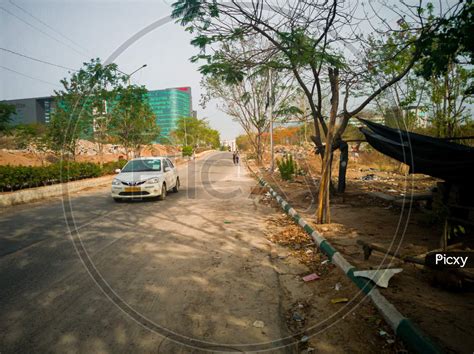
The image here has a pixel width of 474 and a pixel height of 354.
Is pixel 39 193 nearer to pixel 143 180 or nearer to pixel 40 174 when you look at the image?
pixel 40 174

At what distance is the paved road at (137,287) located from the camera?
2.45 m

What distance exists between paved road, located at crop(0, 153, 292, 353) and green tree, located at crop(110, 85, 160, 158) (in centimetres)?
1396

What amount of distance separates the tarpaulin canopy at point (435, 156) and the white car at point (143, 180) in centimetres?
702

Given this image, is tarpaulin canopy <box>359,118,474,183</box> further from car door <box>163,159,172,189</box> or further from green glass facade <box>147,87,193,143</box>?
green glass facade <box>147,87,193,143</box>

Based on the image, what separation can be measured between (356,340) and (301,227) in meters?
3.77

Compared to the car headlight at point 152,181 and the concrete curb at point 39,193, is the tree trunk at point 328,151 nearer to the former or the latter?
the car headlight at point 152,181

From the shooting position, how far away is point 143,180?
923 centimetres

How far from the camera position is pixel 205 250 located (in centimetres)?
473

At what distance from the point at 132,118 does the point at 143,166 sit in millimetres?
11333

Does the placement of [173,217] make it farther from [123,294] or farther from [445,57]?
[445,57]

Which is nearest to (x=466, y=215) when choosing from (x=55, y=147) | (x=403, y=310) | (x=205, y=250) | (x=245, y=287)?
(x=403, y=310)

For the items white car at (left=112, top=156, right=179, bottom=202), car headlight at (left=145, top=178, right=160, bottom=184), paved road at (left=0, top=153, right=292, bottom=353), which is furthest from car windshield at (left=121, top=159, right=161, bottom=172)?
paved road at (left=0, top=153, right=292, bottom=353)

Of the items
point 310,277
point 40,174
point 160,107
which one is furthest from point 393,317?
point 160,107

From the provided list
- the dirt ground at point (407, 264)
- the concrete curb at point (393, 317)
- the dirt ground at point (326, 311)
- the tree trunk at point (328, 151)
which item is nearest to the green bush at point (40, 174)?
the dirt ground at point (407, 264)
